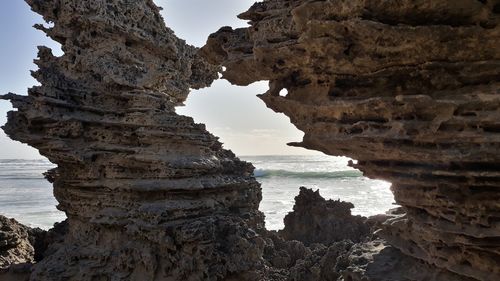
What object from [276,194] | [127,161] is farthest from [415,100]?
[276,194]

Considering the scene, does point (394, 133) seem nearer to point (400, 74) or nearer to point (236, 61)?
point (400, 74)

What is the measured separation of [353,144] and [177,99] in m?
8.24

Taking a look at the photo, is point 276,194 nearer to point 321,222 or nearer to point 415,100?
point 321,222

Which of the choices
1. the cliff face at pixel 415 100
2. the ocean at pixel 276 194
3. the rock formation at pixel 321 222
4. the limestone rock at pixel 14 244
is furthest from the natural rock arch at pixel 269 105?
the ocean at pixel 276 194

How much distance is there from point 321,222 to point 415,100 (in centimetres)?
1052

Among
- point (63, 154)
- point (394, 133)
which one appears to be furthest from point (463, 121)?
point (63, 154)

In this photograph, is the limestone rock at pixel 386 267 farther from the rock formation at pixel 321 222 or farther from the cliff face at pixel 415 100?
the rock formation at pixel 321 222

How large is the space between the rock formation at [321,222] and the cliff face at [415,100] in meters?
8.43

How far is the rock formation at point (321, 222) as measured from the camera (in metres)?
14.0

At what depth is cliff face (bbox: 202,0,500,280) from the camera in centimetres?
441

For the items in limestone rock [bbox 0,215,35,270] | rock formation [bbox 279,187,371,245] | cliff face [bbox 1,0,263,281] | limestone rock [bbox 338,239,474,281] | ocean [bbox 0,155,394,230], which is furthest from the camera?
ocean [bbox 0,155,394,230]

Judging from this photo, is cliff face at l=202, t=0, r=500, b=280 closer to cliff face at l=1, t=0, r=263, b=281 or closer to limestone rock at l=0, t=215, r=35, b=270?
cliff face at l=1, t=0, r=263, b=281

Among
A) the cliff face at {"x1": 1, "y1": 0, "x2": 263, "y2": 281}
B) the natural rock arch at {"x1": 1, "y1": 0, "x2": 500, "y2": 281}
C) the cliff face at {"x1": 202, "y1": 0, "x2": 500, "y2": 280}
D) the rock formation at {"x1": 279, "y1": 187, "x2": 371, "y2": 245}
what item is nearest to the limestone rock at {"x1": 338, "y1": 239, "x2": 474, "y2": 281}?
the natural rock arch at {"x1": 1, "y1": 0, "x2": 500, "y2": 281}

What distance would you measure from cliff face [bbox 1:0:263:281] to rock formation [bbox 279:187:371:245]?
4.64 m
